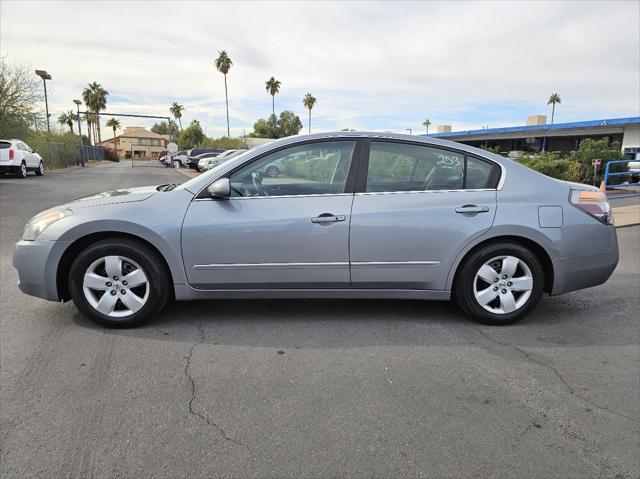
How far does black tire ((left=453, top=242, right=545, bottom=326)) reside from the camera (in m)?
3.87

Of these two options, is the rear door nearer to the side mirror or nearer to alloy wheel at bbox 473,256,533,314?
alloy wheel at bbox 473,256,533,314

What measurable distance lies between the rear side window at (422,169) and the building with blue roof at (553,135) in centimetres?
3265

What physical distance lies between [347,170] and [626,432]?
2.55 metres

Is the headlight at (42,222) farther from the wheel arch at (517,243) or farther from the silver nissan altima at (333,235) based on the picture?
the wheel arch at (517,243)

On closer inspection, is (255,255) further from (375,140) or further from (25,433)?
Answer: (25,433)

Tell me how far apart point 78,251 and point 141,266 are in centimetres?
57

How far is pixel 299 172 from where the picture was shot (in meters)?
3.93

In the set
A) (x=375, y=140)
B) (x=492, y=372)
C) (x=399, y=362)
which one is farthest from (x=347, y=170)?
(x=492, y=372)

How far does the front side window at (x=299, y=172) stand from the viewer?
3.85m

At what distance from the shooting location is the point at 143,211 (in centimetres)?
375

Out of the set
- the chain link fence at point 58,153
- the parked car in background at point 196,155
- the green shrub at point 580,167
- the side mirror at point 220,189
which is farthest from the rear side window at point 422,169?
the parked car in background at point 196,155

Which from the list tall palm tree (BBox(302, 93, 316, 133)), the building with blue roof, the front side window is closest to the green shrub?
the building with blue roof

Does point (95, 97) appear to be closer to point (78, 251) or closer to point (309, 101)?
point (309, 101)

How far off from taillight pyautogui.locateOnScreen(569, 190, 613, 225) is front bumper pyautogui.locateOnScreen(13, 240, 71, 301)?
4191mm
